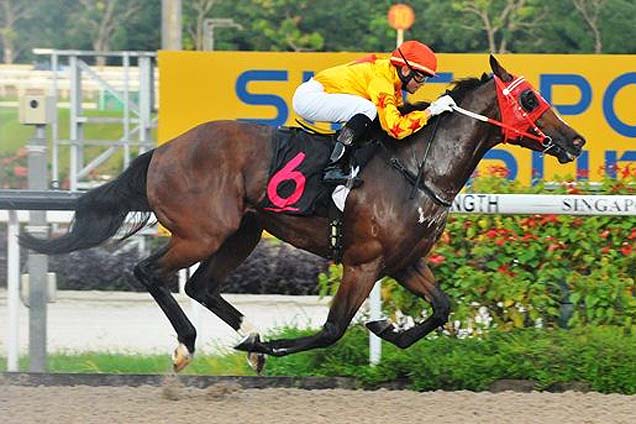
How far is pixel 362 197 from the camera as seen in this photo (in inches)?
231

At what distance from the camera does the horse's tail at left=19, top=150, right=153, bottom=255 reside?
6227mm

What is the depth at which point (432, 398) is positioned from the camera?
596 cm

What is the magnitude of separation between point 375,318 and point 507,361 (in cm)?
68

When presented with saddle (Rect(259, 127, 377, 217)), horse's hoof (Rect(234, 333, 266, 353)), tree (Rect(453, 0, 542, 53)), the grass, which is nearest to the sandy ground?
horse's hoof (Rect(234, 333, 266, 353))

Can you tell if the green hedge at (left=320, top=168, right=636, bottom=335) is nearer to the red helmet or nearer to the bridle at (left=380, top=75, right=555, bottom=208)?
the bridle at (left=380, top=75, right=555, bottom=208)

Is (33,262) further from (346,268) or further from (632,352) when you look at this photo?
(632,352)

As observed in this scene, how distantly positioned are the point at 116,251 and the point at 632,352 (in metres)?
4.96

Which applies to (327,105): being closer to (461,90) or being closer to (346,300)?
(461,90)

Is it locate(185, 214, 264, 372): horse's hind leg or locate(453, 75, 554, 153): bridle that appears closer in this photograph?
A: locate(453, 75, 554, 153): bridle

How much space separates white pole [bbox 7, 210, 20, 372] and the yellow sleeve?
206 cm

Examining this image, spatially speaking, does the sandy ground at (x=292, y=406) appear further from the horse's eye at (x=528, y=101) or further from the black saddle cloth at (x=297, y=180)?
the horse's eye at (x=528, y=101)

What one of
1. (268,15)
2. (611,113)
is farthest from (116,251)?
(268,15)

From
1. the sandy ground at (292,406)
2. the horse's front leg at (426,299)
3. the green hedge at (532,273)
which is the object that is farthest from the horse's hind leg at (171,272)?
the green hedge at (532,273)

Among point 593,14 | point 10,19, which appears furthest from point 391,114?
point 10,19
